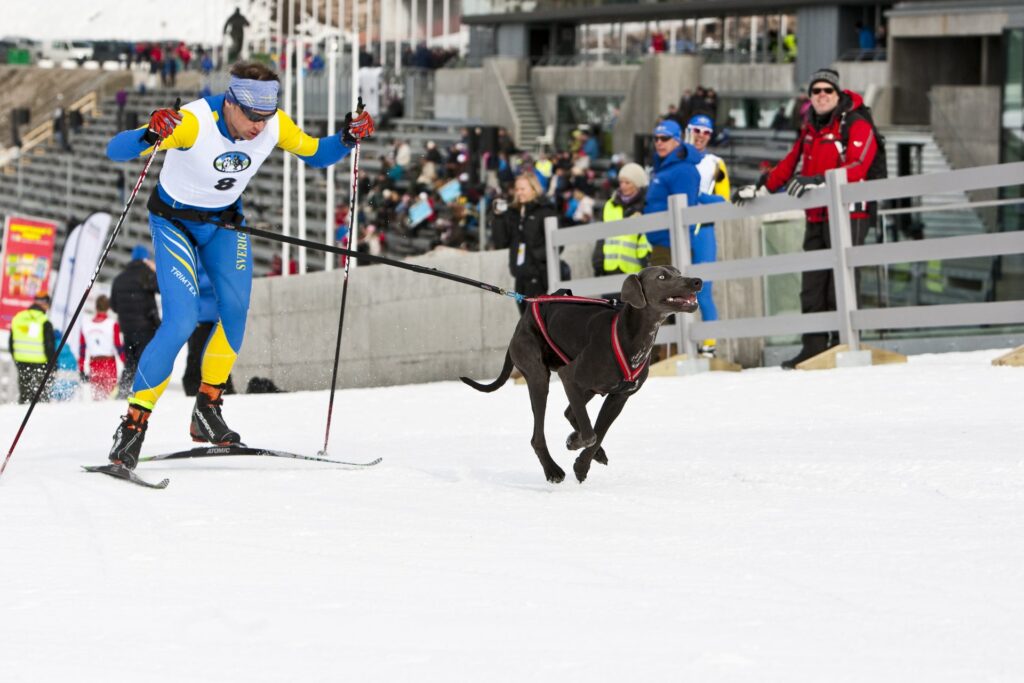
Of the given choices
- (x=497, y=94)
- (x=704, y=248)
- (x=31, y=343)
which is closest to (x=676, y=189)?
(x=704, y=248)

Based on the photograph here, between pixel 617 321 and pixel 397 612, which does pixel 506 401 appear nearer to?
pixel 617 321

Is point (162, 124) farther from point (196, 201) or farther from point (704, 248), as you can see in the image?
point (704, 248)

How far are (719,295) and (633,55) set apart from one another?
25.9 m

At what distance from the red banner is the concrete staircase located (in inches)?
709

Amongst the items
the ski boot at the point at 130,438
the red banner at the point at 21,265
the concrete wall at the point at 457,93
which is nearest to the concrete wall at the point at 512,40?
the concrete wall at the point at 457,93

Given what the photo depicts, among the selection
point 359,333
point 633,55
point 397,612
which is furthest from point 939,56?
point 397,612

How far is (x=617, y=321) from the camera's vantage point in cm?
618

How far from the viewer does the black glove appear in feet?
35.6

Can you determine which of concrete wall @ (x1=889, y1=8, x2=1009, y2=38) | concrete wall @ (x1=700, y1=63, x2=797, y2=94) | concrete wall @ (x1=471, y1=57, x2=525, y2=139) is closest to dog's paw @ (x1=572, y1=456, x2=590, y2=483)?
concrete wall @ (x1=889, y1=8, x2=1009, y2=38)

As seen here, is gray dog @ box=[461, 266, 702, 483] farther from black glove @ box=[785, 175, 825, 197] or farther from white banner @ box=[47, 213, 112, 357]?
white banner @ box=[47, 213, 112, 357]

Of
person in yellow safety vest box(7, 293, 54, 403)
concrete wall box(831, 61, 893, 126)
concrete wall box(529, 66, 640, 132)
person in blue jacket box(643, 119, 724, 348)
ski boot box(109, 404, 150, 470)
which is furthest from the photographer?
concrete wall box(529, 66, 640, 132)

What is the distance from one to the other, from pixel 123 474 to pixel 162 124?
4.47 ft

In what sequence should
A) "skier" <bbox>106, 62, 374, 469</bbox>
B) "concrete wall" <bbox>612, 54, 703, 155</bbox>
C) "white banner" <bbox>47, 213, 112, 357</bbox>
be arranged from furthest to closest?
1. "concrete wall" <bbox>612, 54, 703, 155</bbox>
2. "white banner" <bbox>47, 213, 112, 357</bbox>
3. "skier" <bbox>106, 62, 374, 469</bbox>

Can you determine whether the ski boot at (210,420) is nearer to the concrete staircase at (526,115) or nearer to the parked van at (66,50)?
the concrete staircase at (526,115)
